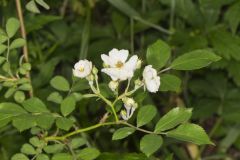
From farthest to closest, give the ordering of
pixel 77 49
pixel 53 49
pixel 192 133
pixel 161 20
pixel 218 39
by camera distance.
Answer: pixel 161 20, pixel 77 49, pixel 53 49, pixel 218 39, pixel 192 133

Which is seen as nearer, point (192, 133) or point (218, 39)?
point (192, 133)

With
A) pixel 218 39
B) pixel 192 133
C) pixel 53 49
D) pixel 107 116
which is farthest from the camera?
pixel 53 49

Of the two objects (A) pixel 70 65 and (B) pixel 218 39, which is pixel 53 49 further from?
(B) pixel 218 39

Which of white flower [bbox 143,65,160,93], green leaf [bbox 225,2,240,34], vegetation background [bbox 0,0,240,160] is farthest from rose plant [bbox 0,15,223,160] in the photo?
green leaf [bbox 225,2,240,34]

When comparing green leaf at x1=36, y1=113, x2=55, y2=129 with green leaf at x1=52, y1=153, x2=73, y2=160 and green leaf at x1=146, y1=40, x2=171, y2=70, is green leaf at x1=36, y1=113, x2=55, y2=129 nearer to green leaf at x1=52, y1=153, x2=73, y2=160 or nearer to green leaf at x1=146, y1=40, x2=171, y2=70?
green leaf at x1=52, y1=153, x2=73, y2=160

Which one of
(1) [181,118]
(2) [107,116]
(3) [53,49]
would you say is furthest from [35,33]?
(1) [181,118]

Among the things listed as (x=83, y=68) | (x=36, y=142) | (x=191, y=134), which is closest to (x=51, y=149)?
(x=36, y=142)

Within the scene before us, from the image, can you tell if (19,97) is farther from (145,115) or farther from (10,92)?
(145,115)
